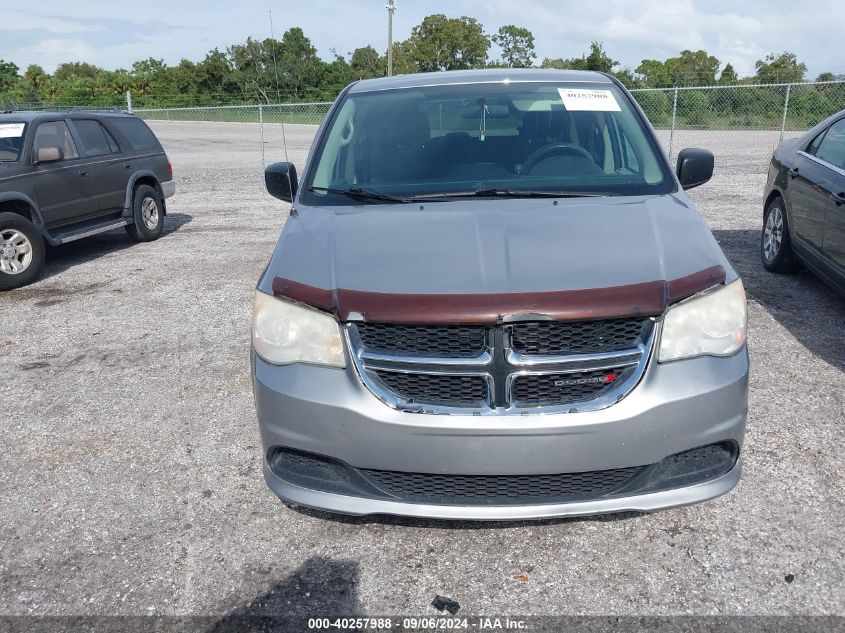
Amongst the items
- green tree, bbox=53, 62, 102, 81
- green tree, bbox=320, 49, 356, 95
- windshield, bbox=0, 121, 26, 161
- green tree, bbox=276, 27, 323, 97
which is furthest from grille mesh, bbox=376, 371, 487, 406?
green tree, bbox=53, 62, 102, 81

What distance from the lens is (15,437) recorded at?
13.0ft

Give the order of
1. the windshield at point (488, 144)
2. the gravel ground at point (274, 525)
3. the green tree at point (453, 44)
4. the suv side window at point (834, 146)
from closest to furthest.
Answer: the gravel ground at point (274, 525) < the windshield at point (488, 144) < the suv side window at point (834, 146) < the green tree at point (453, 44)

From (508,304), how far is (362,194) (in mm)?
1294

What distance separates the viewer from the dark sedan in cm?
531

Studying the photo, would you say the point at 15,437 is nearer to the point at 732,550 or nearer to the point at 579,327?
the point at 579,327

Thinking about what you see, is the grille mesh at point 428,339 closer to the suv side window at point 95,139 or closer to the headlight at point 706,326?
the headlight at point 706,326

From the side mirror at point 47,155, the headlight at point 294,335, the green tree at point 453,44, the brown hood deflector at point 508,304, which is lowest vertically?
the headlight at point 294,335

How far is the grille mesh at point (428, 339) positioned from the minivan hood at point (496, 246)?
12cm

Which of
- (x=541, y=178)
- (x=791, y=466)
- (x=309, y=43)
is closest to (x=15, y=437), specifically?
(x=541, y=178)

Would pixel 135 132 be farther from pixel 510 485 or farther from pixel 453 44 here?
pixel 453 44

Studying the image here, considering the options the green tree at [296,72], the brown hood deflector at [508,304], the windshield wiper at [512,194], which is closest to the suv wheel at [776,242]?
the windshield wiper at [512,194]

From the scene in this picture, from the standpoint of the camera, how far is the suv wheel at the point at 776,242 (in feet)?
21.5

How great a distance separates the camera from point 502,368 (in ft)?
7.85

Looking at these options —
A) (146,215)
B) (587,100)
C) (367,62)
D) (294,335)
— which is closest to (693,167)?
(587,100)
